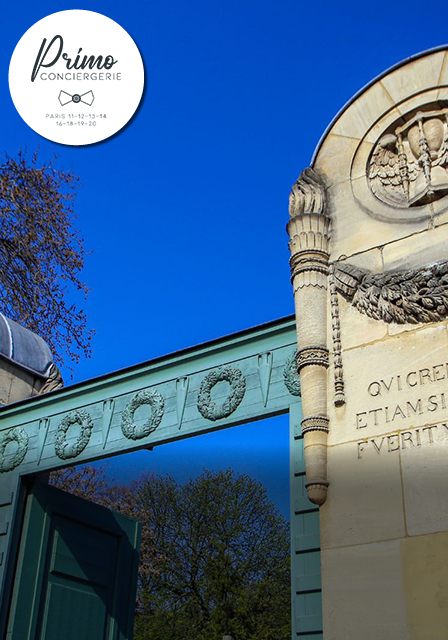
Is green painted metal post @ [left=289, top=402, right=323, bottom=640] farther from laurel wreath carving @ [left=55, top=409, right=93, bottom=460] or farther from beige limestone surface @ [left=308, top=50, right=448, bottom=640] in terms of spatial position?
laurel wreath carving @ [left=55, top=409, right=93, bottom=460]

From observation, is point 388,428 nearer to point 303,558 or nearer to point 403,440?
point 403,440

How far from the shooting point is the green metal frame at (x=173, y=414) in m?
7.49

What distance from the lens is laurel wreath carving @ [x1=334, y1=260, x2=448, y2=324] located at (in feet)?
22.5

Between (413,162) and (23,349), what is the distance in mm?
6912

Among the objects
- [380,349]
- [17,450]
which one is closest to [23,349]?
[17,450]

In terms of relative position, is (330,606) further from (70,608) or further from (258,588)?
(258,588)

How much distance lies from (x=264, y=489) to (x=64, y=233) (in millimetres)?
14805

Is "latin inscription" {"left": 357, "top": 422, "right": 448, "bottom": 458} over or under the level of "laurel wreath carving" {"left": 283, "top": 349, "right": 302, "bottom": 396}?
under

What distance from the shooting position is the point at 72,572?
10.5 meters

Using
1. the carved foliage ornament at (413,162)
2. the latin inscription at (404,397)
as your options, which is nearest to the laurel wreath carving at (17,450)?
the latin inscription at (404,397)

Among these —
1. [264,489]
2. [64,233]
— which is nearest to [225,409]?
[64,233]

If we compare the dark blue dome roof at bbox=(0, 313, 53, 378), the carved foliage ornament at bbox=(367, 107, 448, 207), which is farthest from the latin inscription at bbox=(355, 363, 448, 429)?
the dark blue dome roof at bbox=(0, 313, 53, 378)

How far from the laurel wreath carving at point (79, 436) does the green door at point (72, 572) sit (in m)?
0.68

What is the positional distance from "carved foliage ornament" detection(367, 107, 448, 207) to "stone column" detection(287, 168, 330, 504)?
658 mm
